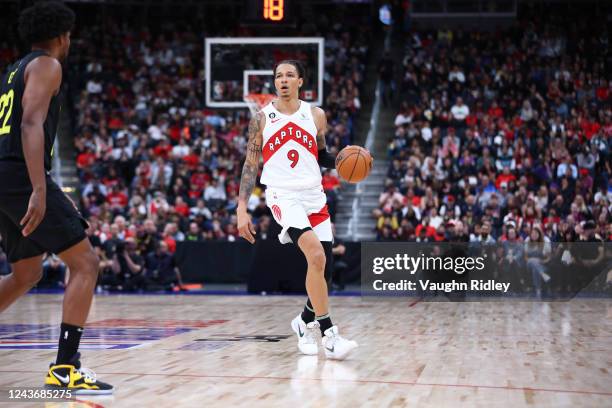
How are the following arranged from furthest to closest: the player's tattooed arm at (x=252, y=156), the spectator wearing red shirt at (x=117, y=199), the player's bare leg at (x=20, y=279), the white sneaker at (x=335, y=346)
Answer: the spectator wearing red shirt at (x=117, y=199)
the player's tattooed arm at (x=252, y=156)
the white sneaker at (x=335, y=346)
the player's bare leg at (x=20, y=279)

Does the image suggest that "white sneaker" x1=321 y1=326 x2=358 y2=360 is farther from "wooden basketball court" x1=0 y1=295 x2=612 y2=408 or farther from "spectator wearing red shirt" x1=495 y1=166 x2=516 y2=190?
"spectator wearing red shirt" x1=495 y1=166 x2=516 y2=190

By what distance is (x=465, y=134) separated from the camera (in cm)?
2066

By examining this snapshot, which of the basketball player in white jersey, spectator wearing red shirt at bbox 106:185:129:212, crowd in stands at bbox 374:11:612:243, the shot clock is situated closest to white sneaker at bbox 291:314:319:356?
the basketball player in white jersey

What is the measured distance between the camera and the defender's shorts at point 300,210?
272 inches

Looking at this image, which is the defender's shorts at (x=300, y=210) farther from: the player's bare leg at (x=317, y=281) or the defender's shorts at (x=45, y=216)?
the defender's shorts at (x=45, y=216)

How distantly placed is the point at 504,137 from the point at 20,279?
16422mm

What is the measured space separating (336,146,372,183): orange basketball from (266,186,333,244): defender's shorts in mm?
258

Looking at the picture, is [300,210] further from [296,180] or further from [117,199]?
[117,199]

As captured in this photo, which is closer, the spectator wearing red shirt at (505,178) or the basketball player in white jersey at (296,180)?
the basketball player in white jersey at (296,180)

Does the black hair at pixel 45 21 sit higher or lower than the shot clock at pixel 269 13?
lower

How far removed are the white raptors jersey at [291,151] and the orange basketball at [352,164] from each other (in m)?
0.20

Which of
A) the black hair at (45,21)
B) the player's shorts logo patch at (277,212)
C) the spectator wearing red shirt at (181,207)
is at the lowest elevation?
the spectator wearing red shirt at (181,207)

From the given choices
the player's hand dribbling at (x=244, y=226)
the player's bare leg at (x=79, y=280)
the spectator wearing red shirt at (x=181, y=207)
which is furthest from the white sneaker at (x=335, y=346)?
the spectator wearing red shirt at (x=181, y=207)

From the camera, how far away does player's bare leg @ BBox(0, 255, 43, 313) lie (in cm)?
501
